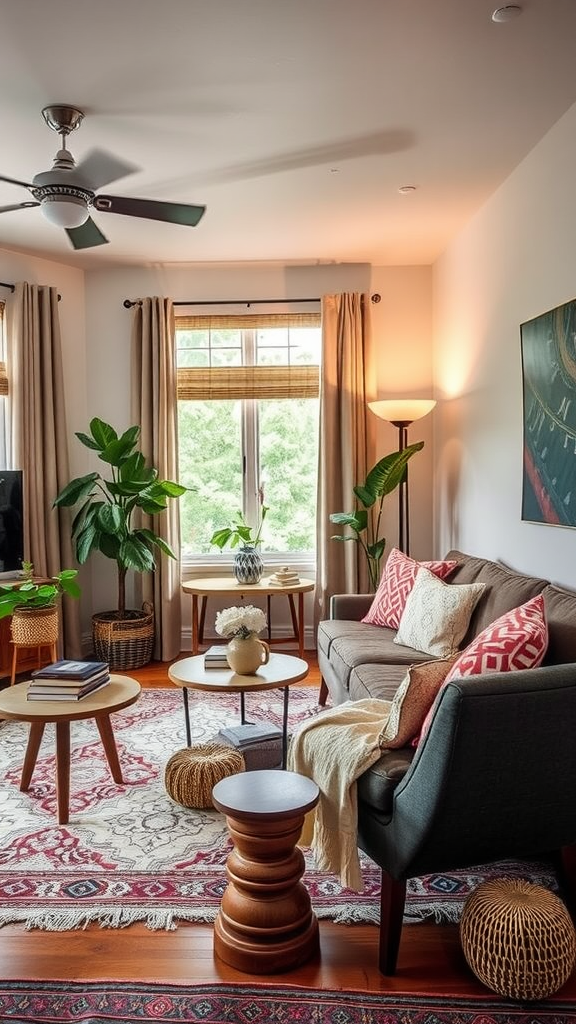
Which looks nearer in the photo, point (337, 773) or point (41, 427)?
point (337, 773)

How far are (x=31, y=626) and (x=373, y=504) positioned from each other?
235 centimetres

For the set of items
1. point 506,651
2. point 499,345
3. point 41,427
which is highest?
point 499,345

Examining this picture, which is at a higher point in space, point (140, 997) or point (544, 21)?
point (544, 21)

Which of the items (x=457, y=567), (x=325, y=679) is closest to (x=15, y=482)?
(x=325, y=679)

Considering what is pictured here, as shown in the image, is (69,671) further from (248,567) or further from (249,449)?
(249,449)

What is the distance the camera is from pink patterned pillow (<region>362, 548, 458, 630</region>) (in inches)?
154

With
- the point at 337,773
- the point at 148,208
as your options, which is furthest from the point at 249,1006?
the point at 148,208

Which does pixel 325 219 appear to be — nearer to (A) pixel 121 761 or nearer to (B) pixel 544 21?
(B) pixel 544 21

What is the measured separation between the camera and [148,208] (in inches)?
127

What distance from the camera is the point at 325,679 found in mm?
4059

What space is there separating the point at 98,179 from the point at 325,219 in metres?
1.35

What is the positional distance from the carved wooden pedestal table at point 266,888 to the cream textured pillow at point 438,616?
145cm

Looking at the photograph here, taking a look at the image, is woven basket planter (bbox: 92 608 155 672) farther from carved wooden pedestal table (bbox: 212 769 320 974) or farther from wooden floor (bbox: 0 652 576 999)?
carved wooden pedestal table (bbox: 212 769 320 974)

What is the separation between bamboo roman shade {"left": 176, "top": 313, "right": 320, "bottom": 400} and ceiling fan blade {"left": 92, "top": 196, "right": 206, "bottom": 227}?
2.27m
